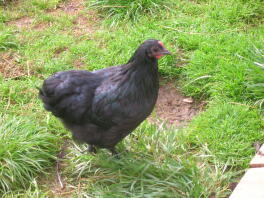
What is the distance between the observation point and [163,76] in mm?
4699

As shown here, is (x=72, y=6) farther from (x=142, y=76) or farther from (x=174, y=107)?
(x=142, y=76)

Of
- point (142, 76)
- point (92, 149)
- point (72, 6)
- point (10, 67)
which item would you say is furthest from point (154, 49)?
point (72, 6)

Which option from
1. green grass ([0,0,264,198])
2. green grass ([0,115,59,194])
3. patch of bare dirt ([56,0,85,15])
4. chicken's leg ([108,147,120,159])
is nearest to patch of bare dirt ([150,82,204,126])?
green grass ([0,0,264,198])

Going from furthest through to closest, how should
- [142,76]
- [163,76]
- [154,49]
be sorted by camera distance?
1. [163,76]
2. [142,76]
3. [154,49]

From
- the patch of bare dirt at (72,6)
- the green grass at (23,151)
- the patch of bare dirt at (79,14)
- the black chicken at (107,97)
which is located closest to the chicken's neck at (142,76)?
the black chicken at (107,97)

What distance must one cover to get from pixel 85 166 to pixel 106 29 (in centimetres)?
238

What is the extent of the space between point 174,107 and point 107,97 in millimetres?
1287

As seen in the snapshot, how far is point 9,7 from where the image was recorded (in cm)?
612

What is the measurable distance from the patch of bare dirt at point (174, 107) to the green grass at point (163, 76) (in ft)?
0.38

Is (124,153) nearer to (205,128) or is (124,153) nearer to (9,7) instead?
(205,128)

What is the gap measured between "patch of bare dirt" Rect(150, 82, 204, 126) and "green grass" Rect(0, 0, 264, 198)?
11cm

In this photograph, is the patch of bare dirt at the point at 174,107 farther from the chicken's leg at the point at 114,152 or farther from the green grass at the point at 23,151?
the green grass at the point at 23,151

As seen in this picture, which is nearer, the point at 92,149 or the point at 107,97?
the point at 107,97

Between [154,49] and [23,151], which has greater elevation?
[154,49]
